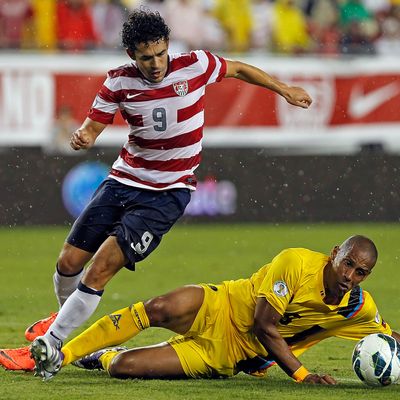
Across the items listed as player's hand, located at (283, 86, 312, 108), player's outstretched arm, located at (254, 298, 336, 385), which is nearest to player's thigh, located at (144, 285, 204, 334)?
player's outstretched arm, located at (254, 298, 336, 385)

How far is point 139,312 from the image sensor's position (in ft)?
22.5

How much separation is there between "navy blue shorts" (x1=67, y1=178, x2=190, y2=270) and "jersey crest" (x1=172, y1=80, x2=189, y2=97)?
2.04 feet

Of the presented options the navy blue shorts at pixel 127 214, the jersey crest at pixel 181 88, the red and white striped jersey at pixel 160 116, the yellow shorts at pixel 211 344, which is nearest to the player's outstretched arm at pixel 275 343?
the yellow shorts at pixel 211 344

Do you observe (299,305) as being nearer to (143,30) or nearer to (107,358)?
(107,358)

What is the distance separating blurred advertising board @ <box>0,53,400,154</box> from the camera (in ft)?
53.4

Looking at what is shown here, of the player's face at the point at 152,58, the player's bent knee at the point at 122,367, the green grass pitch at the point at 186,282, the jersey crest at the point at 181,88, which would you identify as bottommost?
the green grass pitch at the point at 186,282

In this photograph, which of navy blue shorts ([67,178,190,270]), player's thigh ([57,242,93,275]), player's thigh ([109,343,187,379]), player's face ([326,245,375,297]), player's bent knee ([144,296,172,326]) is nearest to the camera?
player's face ([326,245,375,297])

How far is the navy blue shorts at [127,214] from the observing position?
23.6 feet

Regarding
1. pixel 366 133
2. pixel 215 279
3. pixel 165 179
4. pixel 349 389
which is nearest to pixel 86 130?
pixel 165 179

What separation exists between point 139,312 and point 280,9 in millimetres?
11575

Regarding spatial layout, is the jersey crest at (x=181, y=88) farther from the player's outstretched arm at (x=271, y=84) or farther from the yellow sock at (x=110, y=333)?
the yellow sock at (x=110, y=333)

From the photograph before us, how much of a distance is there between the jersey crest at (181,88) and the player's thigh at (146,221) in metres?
0.62

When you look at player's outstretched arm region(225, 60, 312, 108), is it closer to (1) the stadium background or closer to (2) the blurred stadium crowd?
(1) the stadium background

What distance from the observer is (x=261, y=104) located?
17047mm
